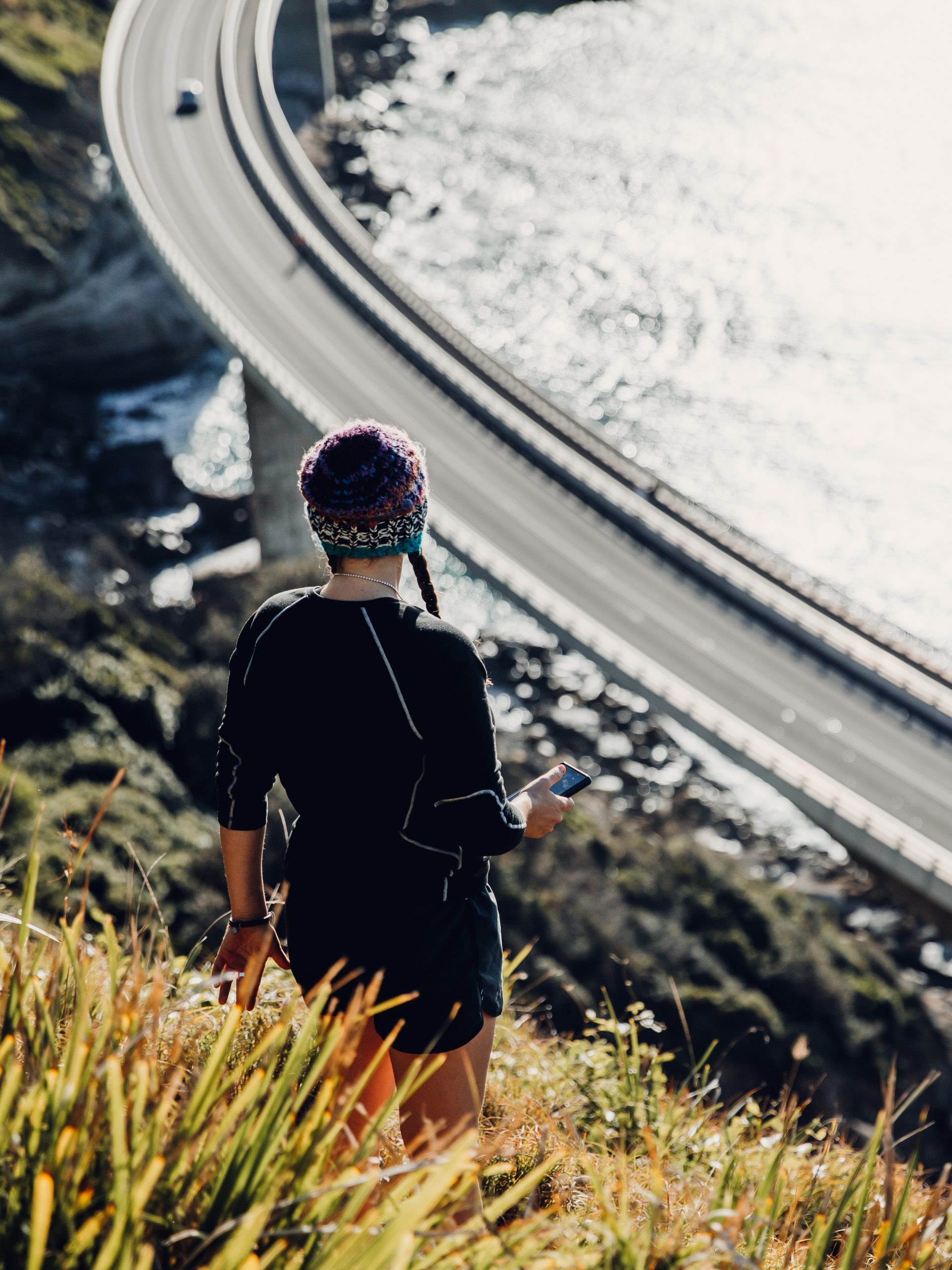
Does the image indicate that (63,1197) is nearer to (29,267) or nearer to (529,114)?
(29,267)

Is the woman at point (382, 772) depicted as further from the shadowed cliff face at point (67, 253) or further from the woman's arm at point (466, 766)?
the shadowed cliff face at point (67, 253)

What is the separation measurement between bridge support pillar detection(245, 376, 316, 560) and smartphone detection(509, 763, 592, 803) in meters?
25.2

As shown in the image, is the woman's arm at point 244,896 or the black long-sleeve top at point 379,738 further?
the woman's arm at point 244,896

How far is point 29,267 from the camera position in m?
33.9

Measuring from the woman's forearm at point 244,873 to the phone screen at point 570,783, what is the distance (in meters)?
0.76

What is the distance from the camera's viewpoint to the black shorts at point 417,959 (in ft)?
7.72

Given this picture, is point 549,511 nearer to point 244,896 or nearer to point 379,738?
point 244,896

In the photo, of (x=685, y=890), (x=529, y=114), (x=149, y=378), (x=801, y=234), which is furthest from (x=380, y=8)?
(x=685, y=890)

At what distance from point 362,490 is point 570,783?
99cm

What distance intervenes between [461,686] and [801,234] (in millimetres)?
48536

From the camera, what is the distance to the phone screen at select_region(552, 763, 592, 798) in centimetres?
274

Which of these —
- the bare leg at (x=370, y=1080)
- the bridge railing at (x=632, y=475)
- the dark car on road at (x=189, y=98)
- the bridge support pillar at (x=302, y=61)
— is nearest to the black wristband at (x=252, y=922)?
the bare leg at (x=370, y=1080)

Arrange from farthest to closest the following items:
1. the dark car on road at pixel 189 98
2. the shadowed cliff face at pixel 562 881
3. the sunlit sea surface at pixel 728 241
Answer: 1. the dark car on road at pixel 189 98
2. the sunlit sea surface at pixel 728 241
3. the shadowed cliff face at pixel 562 881

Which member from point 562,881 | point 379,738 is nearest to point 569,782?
point 379,738
